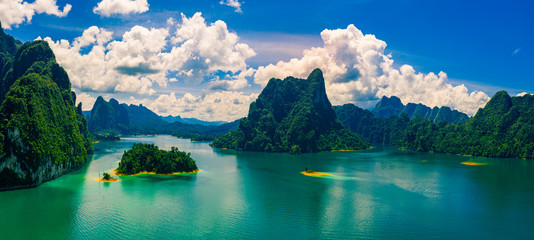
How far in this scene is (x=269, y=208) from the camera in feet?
184

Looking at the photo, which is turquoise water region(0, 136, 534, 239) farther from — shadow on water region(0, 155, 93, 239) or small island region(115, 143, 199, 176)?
small island region(115, 143, 199, 176)

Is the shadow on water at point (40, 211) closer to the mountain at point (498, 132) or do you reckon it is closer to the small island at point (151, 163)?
the small island at point (151, 163)

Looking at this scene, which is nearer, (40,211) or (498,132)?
(40,211)

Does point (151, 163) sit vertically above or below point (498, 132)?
below

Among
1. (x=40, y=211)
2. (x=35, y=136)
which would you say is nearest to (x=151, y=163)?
(x=35, y=136)

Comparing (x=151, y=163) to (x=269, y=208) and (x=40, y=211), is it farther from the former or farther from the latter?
(x=269, y=208)

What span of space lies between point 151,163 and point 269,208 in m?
51.4

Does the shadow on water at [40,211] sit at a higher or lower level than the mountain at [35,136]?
lower

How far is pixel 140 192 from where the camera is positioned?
66750 mm

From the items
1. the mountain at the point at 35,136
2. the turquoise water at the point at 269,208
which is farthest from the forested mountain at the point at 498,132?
the mountain at the point at 35,136

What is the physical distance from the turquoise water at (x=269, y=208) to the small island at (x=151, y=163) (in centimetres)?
627

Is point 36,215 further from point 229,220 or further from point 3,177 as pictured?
point 229,220

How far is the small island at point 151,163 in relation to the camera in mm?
89938

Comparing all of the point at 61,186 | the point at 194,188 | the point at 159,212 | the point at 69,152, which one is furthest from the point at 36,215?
the point at 69,152
